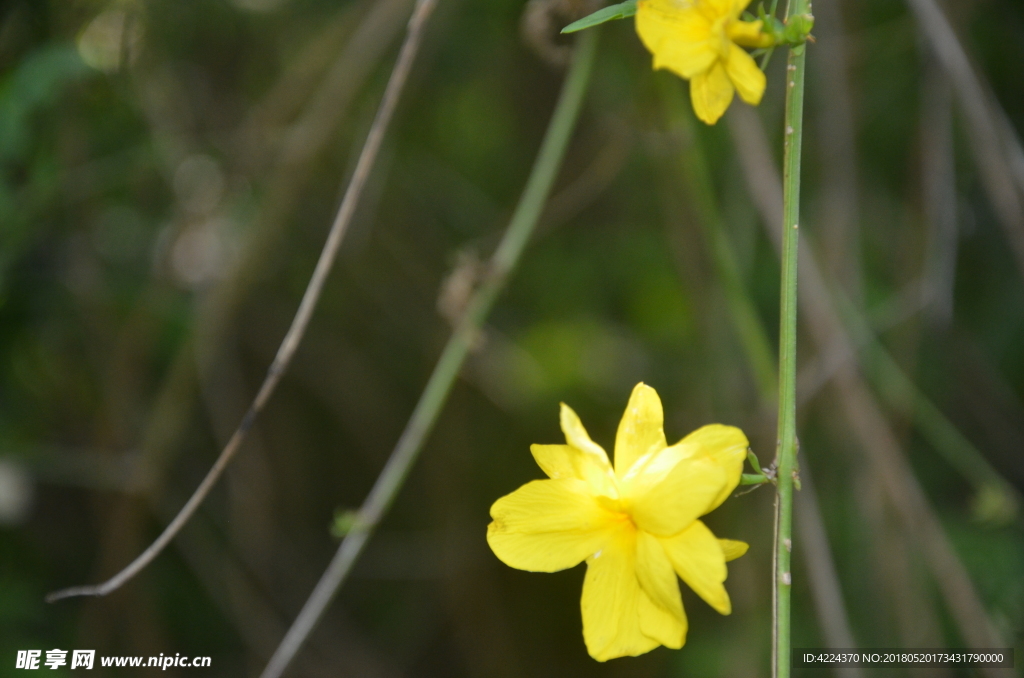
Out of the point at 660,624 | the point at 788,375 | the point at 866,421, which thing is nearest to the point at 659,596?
the point at 660,624

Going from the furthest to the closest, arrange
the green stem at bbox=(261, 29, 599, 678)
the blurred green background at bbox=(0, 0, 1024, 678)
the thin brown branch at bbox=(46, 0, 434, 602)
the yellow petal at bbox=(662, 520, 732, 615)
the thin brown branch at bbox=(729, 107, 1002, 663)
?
the blurred green background at bbox=(0, 0, 1024, 678), the thin brown branch at bbox=(729, 107, 1002, 663), the green stem at bbox=(261, 29, 599, 678), the thin brown branch at bbox=(46, 0, 434, 602), the yellow petal at bbox=(662, 520, 732, 615)

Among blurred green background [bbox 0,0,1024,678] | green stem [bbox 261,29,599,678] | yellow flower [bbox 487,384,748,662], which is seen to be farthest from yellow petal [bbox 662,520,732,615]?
blurred green background [bbox 0,0,1024,678]

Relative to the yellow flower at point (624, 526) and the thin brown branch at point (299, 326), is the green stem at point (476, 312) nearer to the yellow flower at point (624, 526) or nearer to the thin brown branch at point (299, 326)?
the thin brown branch at point (299, 326)

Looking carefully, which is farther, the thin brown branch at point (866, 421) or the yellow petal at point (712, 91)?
the thin brown branch at point (866, 421)

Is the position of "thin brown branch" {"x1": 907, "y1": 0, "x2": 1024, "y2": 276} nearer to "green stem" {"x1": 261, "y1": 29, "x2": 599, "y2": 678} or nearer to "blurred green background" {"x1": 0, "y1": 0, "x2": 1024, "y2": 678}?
"blurred green background" {"x1": 0, "y1": 0, "x2": 1024, "y2": 678}

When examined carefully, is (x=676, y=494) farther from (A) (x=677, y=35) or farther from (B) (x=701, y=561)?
(A) (x=677, y=35)

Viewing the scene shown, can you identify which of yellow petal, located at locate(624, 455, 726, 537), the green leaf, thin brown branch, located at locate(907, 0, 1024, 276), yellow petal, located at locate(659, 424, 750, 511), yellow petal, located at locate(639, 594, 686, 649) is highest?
thin brown branch, located at locate(907, 0, 1024, 276)

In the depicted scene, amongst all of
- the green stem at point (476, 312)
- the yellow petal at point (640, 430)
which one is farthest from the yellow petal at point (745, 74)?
the green stem at point (476, 312)
